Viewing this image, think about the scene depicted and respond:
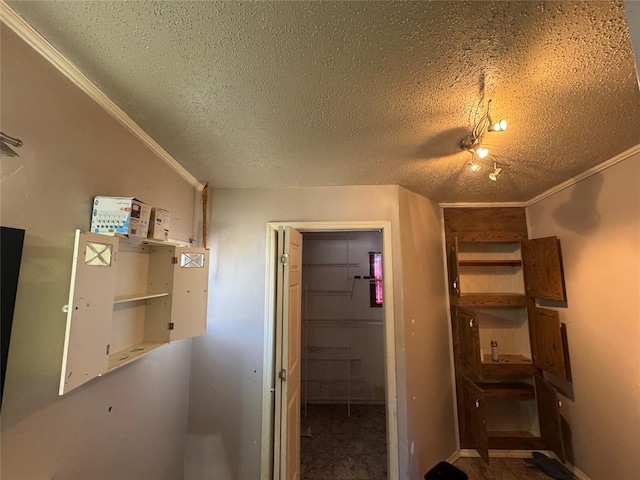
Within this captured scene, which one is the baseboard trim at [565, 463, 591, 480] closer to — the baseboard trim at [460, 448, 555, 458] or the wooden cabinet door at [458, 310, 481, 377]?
the baseboard trim at [460, 448, 555, 458]

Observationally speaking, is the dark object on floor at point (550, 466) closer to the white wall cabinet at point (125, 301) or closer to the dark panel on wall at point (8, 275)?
the white wall cabinet at point (125, 301)

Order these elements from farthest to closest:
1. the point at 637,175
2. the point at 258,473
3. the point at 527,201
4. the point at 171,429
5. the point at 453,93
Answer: the point at 527,201
the point at 258,473
the point at 171,429
the point at 637,175
the point at 453,93

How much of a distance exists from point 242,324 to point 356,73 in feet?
6.44

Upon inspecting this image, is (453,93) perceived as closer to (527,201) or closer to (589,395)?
(527,201)

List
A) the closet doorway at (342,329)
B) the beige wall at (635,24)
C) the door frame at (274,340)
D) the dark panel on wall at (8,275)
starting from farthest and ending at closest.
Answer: the closet doorway at (342,329) < the door frame at (274,340) < the dark panel on wall at (8,275) < the beige wall at (635,24)

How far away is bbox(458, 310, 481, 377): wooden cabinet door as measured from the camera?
94.7 inches

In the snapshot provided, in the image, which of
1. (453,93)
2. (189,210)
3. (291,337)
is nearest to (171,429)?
(291,337)

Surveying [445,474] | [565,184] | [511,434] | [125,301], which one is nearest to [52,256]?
[125,301]

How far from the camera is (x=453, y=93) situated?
1.21m

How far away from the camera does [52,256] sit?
104 cm

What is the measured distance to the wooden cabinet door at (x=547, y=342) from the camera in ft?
7.94

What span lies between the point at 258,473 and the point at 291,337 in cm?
106

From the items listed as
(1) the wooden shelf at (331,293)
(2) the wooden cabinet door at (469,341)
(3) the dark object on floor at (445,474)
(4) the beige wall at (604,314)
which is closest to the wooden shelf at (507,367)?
(2) the wooden cabinet door at (469,341)

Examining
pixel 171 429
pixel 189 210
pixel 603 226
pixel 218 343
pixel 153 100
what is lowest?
pixel 171 429
